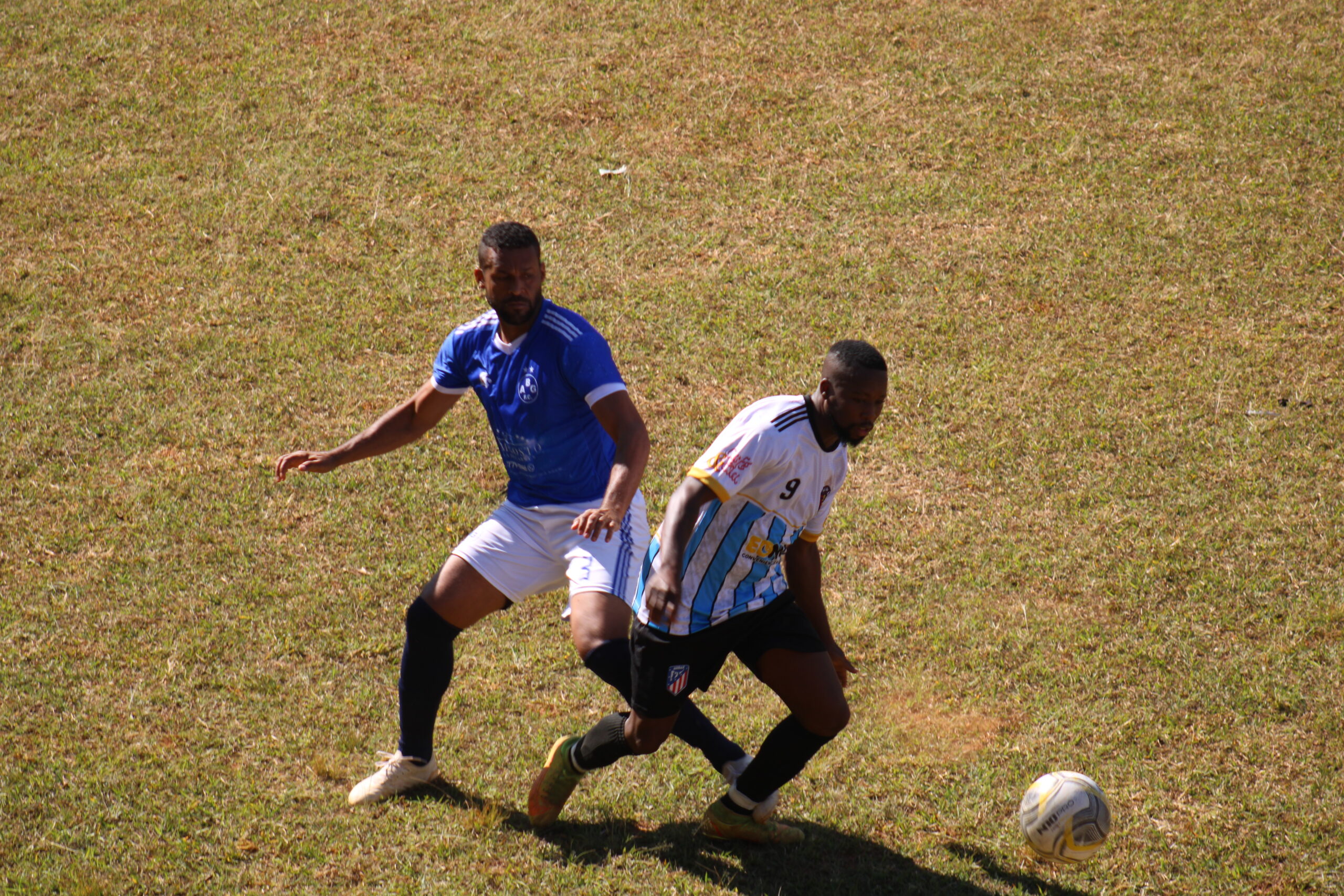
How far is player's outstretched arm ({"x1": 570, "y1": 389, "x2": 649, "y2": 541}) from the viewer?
16.0ft

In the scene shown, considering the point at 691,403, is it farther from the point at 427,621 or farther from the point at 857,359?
the point at 857,359

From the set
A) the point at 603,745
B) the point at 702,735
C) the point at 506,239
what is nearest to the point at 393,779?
the point at 603,745

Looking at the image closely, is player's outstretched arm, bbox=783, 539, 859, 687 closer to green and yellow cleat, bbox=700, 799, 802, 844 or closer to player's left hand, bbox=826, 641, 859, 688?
player's left hand, bbox=826, 641, 859, 688

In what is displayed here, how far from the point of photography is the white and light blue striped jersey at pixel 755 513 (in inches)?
189

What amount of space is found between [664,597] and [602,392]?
3.61 ft

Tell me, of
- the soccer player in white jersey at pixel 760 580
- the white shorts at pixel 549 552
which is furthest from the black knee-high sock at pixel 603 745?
the white shorts at pixel 549 552

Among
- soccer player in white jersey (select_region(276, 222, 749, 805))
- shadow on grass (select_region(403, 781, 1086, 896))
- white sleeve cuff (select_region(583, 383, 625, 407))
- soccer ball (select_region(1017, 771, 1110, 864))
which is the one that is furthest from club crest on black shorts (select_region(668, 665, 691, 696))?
soccer ball (select_region(1017, 771, 1110, 864))

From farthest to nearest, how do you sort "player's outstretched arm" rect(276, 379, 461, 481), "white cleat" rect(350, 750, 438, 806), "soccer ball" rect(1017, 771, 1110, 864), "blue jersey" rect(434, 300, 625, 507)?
"player's outstretched arm" rect(276, 379, 461, 481) → "white cleat" rect(350, 750, 438, 806) → "blue jersey" rect(434, 300, 625, 507) → "soccer ball" rect(1017, 771, 1110, 864)

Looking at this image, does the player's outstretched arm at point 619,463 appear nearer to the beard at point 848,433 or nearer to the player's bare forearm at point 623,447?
the player's bare forearm at point 623,447

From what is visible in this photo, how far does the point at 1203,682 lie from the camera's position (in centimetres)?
644

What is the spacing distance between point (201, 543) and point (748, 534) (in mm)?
4243

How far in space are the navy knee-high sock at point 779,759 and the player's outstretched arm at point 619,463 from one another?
108cm

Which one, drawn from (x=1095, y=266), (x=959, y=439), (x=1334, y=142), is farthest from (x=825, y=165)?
(x=1334, y=142)

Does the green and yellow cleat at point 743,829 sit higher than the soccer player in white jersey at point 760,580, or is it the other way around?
the soccer player in white jersey at point 760,580
